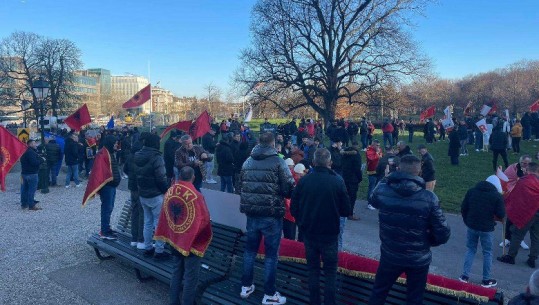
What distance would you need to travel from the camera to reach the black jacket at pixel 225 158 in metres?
11.3

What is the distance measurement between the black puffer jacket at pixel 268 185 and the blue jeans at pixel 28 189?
28.8 feet

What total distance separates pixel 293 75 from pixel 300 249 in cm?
2666

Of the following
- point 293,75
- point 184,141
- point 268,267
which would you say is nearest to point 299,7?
point 293,75

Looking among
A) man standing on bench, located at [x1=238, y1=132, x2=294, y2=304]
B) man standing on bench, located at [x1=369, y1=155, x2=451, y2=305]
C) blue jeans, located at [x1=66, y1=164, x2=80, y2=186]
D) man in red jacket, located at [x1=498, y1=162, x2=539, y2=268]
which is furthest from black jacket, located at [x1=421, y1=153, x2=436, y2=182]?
blue jeans, located at [x1=66, y1=164, x2=80, y2=186]

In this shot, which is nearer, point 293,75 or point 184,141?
point 184,141

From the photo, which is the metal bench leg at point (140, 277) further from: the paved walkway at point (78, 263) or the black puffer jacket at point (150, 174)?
the black puffer jacket at point (150, 174)

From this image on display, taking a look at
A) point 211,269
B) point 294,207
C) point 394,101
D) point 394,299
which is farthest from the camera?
point 394,101

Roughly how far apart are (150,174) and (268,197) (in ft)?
6.75

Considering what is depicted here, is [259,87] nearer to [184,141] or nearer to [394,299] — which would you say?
[184,141]

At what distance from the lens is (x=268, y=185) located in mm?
4523

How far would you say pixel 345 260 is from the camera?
4.40m

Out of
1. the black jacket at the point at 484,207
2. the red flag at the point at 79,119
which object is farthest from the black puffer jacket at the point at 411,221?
the red flag at the point at 79,119

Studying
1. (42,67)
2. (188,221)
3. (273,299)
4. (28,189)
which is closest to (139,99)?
(28,189)

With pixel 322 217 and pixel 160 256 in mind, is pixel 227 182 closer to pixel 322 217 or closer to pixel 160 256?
pixel 160 256
